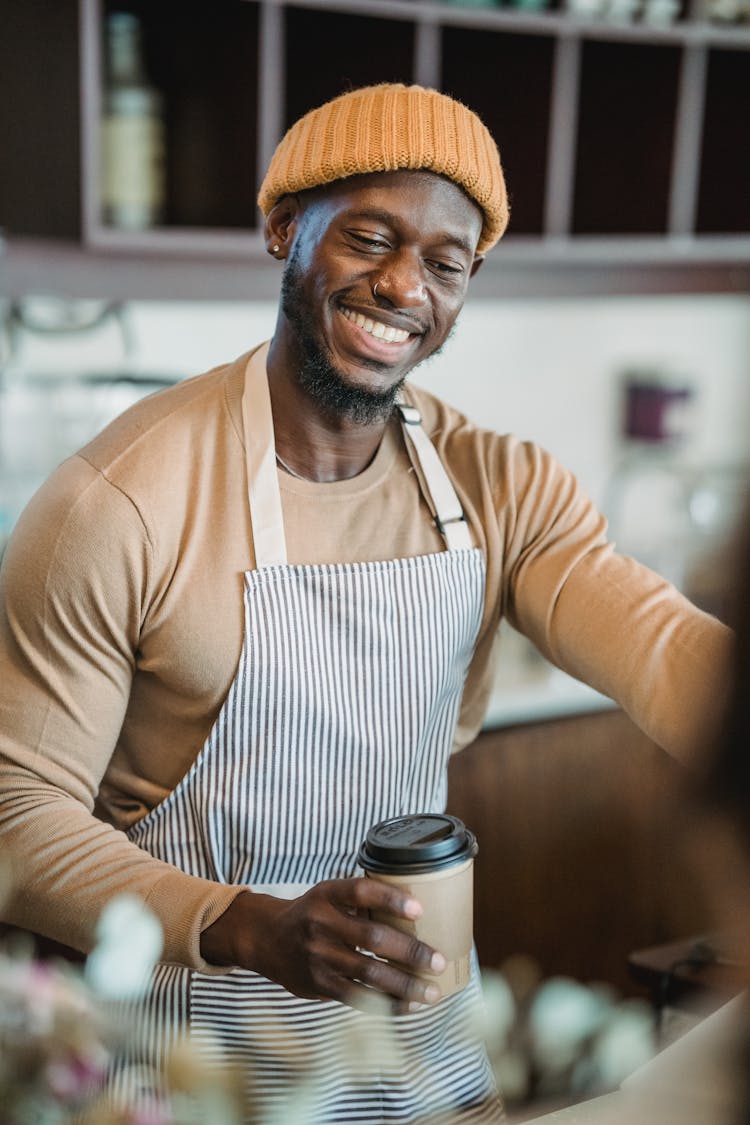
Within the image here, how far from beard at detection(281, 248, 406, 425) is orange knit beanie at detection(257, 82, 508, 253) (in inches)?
4.0

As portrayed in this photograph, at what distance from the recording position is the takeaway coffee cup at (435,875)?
961 mm

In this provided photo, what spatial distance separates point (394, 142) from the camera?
118cm

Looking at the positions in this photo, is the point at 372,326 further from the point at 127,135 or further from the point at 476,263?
the point at 127,135

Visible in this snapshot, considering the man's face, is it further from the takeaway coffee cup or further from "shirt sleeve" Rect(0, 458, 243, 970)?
the takeaway coffee cup

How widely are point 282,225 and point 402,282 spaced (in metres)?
0.18

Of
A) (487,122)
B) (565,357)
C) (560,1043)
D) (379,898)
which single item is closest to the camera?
(379,898)

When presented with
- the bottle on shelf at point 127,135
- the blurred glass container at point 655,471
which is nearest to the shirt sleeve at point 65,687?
the bottle on shelf at point 127,135

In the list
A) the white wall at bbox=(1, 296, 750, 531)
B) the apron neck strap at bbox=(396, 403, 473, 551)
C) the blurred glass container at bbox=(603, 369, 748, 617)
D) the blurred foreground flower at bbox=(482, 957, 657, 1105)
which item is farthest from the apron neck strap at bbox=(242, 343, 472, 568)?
the blurred glass container at bbox=(603, 369, 748, 617)

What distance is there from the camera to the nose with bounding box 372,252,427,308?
1.22 meters

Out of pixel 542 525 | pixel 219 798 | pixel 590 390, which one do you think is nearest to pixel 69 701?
pixel 219 798

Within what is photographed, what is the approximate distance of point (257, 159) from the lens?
195 cm

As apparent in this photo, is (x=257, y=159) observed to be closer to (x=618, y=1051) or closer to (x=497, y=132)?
(x=497, y=132)

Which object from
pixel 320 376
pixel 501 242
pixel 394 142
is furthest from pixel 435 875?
pixel 501 242

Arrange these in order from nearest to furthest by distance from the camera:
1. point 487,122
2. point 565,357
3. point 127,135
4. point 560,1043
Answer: point 560,1043, point 127,135, point 487,122, point 565,357
